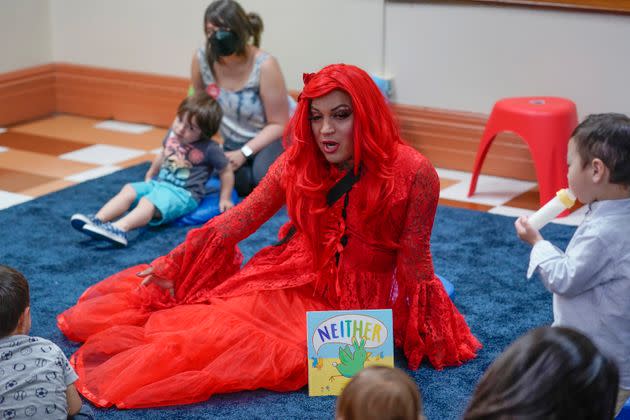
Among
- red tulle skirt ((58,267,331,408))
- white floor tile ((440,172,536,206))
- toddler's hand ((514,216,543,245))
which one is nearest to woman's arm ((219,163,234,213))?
white floor tile ((440,172,536,206))

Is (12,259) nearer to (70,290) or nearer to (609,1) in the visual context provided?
(70,290)

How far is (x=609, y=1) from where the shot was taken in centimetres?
414

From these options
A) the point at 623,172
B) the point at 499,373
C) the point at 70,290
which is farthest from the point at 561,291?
the point at 70,290

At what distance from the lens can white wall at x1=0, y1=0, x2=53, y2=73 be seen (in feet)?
18.2

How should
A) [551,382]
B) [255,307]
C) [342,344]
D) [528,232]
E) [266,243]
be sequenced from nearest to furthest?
[551,382] → [528,232] → [342,344] → [255,307] → [266,243]

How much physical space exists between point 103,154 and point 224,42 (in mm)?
1194

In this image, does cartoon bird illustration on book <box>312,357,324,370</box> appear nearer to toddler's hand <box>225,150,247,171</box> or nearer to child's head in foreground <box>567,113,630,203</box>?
child's head in foreground <box>567,113,630,203</box>

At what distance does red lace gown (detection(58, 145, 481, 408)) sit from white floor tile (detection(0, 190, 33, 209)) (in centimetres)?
146

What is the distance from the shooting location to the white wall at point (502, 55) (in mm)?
4238

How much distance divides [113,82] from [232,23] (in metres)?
1.78

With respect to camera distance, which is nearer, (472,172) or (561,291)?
(561,291)

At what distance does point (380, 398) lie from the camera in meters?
1.33

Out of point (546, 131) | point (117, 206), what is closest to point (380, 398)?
point (117, 206)

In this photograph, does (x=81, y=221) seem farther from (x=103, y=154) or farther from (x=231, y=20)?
(x=103, y=154)
